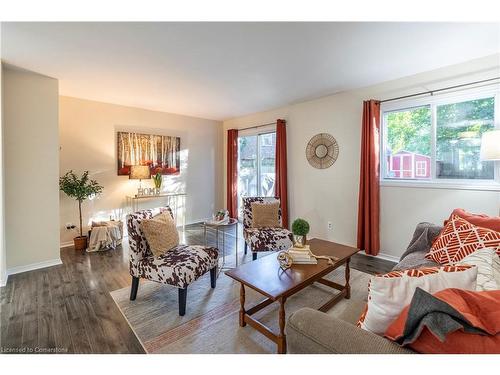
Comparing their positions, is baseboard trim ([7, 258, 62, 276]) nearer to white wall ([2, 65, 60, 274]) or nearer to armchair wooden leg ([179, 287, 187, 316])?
white wall ([2, 65, 60, 274])

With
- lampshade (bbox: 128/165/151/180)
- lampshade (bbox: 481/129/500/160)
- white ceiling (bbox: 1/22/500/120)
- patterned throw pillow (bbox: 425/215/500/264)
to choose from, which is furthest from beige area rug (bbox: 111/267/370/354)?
white ceiling (bbox: 1/22/500/120)

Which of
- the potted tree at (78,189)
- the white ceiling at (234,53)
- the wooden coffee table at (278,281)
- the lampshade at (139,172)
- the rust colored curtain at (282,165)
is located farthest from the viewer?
the rust colored curtain at (282,165)

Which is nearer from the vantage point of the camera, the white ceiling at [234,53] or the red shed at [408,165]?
the white ceiling at [234,53]

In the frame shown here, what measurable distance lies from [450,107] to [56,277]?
16.0 ft

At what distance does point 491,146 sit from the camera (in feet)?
7.21

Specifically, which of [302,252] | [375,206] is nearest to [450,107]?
[375,206]

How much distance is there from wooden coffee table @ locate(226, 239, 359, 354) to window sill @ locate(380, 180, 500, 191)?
150cm

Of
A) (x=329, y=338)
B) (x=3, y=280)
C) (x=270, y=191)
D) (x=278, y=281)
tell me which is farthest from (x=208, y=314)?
(x=270, y=191)

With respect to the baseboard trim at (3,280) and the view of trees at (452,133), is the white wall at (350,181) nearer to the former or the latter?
the view of trees at (452,133)

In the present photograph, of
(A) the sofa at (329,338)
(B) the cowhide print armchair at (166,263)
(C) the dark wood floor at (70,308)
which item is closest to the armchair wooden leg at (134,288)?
(B) the cowhide print armchair at (166,263)

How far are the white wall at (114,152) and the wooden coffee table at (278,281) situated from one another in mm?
3367

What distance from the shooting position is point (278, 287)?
1628mm

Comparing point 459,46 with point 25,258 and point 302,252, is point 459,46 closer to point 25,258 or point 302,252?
point 302,252

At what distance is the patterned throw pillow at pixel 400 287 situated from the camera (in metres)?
0.92
